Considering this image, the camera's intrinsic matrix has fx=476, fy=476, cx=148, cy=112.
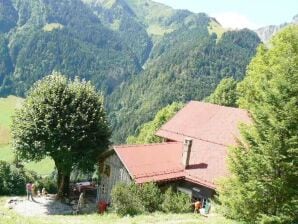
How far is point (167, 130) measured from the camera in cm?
4409

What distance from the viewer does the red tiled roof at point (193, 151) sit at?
Result: 35.4m

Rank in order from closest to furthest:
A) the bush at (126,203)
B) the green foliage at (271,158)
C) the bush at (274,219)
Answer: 1. the bush at (274,219)
2. the green foliage at (271,158)
3. the bush at (126,203)

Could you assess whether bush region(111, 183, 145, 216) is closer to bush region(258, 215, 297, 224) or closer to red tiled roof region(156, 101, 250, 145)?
red tiled roof region(156, 101, 250, 145)

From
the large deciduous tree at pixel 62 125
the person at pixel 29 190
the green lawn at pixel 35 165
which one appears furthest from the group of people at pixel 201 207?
the green lawn at pixel 35 165

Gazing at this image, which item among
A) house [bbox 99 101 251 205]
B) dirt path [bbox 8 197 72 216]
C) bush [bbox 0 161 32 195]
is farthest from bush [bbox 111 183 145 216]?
bush [bbox 0 161 32 195]

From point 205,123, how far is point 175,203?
34.7ft

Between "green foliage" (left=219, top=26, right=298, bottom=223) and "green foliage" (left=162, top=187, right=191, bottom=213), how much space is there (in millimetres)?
11107

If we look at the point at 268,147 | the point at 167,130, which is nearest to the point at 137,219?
the point at 268,147

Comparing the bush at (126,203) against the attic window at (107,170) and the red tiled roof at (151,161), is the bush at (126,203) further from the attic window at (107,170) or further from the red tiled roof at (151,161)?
the attic window at (107,170)

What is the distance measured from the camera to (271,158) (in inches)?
810

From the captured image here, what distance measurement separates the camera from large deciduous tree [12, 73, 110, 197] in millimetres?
38625

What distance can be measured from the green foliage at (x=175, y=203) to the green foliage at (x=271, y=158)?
11.1 meters

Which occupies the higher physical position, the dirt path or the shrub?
the shrub

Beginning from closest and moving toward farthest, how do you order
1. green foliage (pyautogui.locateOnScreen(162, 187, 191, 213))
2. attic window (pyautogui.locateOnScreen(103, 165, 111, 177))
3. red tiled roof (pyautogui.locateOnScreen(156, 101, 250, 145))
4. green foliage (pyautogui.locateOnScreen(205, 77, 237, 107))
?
green foliage (pyautogui.locateOnScreen(162, 187, 191, 213))
attic window (pyautogui.locateOnScreen(103, 165, 111, 177))
red tiled roof (pyautogui.locateOnScreen(156, 101, 250, 145))
green foliage (pyautogui.locateOnScreen(205, 77, 237, 107))
